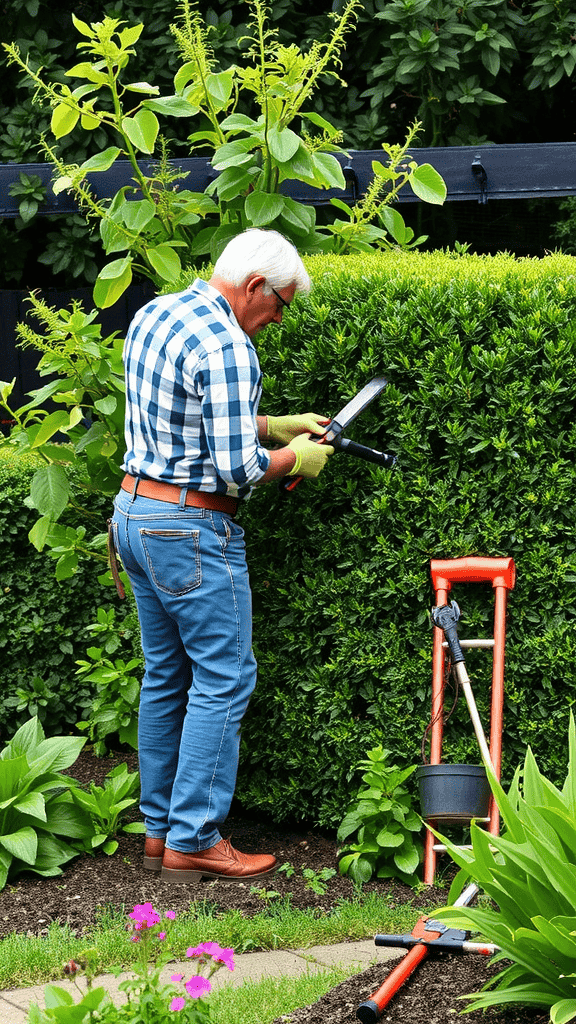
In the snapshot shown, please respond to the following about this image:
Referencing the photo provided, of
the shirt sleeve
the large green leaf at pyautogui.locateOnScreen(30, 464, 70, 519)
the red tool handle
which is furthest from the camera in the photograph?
the large green leaf at pyautogui.locateOnScreen(30, 464, 70, 519)

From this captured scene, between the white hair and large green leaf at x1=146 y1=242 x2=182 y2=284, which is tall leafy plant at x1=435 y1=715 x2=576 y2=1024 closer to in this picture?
the white hair

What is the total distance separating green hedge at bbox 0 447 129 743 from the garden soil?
108cm

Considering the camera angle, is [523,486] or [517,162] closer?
[523,486]

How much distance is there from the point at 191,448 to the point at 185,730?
0.96 meters

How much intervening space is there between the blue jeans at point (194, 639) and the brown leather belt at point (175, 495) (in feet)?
0.08

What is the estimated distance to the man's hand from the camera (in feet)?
12.7

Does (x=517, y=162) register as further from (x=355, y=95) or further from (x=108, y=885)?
(x=108, y=885)

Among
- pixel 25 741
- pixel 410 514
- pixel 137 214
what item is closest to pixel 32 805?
pixel 25 741

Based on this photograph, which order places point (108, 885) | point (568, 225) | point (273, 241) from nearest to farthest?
point (273, 241), point (108, 885), point (568, 225)

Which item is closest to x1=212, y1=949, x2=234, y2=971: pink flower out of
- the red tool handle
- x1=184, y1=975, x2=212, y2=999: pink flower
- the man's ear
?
x1=184, y1=975, x2=212, y2=999: pink flower

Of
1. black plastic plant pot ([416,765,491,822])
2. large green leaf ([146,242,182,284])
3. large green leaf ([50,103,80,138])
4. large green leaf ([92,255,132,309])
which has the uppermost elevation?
large green leaf ([50,103,80,138])

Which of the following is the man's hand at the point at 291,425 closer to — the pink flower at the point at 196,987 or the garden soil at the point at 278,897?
the garden soil at the point at 278,897

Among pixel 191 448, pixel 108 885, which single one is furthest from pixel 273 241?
pixel 108 885

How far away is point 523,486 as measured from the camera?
12.7 feet
